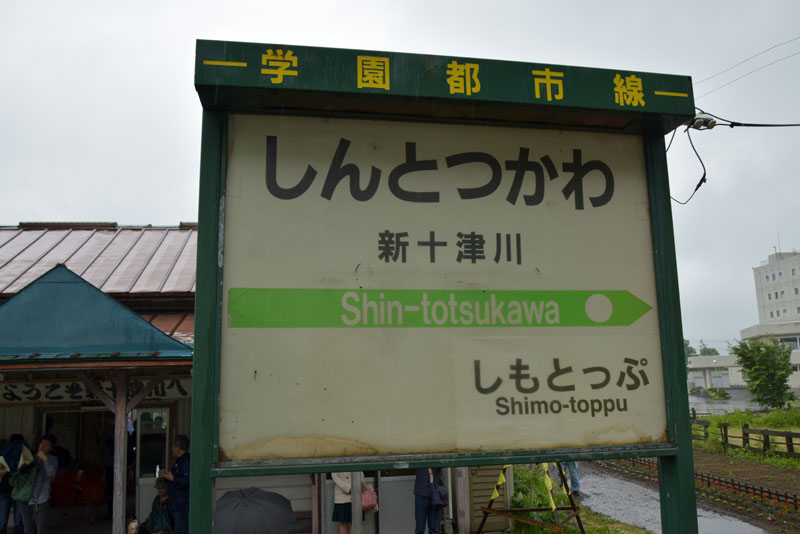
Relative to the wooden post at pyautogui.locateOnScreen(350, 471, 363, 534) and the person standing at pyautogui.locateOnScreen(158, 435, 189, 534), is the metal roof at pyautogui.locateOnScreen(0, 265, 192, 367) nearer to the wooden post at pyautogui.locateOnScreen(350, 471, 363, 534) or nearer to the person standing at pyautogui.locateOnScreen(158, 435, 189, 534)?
the person standing at pyautogui.locateOnScreen(158, 435, 189, 534)

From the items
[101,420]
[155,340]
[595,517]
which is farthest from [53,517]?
[595,517]

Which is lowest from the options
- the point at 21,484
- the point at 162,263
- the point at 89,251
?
the point at 21,484

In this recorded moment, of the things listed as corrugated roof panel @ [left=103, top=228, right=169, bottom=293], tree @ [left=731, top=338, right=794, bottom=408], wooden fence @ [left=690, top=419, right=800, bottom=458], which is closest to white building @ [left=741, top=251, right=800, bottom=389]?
tree @ [left=731, top=338, right=794, bottom=408]

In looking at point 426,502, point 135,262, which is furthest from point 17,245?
point 426,502

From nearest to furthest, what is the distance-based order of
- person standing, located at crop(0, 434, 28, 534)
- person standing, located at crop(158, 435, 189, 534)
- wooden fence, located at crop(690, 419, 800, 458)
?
person standing, located at crop(158, 435, 189, 534), person standing, located at crop(0, 434, 28, 534), wooden fence, located at crop(690, 419, 800, 458)

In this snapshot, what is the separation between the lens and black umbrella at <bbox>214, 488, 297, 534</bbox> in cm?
A: 780

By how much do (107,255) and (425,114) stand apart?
37.9 feet

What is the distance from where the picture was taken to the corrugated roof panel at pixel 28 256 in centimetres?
1097

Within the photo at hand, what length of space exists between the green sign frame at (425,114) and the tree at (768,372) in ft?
110

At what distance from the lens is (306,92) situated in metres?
2.57

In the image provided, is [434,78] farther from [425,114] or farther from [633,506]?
[633,506]

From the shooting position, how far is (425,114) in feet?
9.28

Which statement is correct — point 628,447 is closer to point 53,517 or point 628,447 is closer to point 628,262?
point 628,262

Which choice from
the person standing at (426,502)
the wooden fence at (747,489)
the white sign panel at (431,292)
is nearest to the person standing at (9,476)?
the person standing at (426,502)
